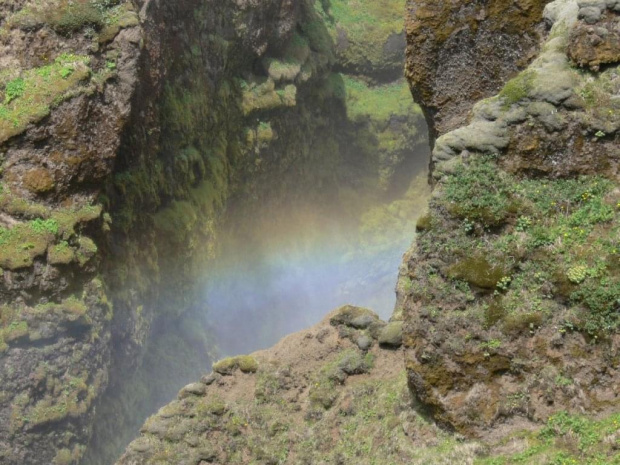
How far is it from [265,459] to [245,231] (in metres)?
21.3

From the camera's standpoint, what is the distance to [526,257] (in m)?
12.7

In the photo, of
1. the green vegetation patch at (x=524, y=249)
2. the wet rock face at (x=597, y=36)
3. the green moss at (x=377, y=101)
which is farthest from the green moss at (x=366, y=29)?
the green vegetation patch at (x=524, y=249)

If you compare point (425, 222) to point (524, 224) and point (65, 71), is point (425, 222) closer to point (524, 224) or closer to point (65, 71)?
point (524, 224)

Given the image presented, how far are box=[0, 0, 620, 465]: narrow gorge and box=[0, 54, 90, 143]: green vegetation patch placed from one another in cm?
8

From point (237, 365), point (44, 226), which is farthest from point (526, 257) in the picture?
point (44, 226)

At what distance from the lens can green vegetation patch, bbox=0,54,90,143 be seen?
21359 mm

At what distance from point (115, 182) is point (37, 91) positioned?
4104mm

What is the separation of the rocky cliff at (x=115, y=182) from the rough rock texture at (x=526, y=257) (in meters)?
13.1

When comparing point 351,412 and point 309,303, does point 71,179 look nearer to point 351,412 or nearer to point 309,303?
point 351,412

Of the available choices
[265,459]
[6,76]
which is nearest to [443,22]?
[265,459]

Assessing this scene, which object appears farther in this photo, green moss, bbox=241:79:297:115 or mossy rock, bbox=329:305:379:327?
green moss, bbox=241:79:297:115

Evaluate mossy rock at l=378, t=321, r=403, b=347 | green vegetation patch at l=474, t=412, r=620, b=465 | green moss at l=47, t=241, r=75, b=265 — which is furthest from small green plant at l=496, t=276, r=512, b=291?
green moss at l=47, t=241, r=75, b=265

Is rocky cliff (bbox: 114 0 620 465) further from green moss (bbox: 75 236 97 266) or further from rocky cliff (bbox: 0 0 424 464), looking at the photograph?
green moss (bbox: 75 236 97 266)

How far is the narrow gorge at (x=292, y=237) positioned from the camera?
497 inches
